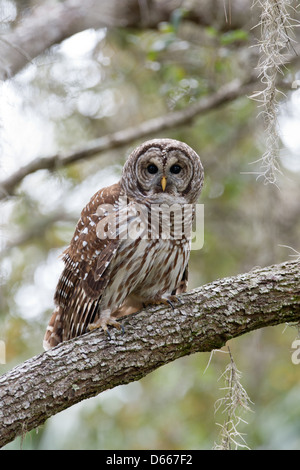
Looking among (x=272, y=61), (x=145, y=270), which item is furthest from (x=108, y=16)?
(x=145, y=270)

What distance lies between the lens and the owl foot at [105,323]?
3.21 metres

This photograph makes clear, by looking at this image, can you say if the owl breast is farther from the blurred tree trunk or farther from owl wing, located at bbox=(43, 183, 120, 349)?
the blurred tree trunk

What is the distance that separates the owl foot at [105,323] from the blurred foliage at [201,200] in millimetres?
1709

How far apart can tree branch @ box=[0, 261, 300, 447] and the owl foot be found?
32 millimetres

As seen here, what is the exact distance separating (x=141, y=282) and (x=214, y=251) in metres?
2.65

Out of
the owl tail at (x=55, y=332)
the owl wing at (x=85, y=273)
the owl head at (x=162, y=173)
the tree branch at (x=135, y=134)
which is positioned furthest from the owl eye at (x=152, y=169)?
the tree branch at (x=135, y=134)

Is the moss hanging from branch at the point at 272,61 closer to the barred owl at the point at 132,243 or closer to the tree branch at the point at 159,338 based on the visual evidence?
the tree branch at the point at 159,338

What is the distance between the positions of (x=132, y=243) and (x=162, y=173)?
50 cm

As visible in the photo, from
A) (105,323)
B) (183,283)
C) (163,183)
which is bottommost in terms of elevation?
(105,323)

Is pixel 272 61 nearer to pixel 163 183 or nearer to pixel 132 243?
pixel 163 183

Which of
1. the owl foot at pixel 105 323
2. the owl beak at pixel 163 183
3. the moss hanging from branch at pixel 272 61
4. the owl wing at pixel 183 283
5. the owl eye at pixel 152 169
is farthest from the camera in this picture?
the owl wing at pixel 183 283

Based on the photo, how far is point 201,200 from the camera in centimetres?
599

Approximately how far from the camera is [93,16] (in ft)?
17.2

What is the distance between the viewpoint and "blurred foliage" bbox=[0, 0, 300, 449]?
5.40m
